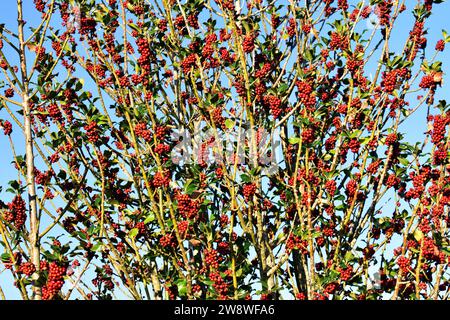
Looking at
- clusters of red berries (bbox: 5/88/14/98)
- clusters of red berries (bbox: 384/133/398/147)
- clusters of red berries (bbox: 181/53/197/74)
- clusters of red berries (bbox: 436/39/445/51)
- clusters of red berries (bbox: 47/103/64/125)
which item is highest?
clusters of red berries (bbox: 436/39/445/51)

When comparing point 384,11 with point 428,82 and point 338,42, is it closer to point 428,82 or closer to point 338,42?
point 338,42

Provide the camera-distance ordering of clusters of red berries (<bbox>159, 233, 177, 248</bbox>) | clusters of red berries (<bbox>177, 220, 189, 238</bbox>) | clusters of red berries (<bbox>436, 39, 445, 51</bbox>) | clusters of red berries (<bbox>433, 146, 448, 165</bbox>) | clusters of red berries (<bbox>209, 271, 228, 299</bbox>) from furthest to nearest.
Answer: clusters of red berries (<bbox>436, 39, 445, 51</bbox>), clusters of red berries (<bbox>433, 146, 448, 165</bbox>), clusters of red berries (<bbox>159, 233, 177, 248</bbox>), clusters of red berries (<bbox>177, 220, 189, 238</bbox>), clusters of red berries (<bbox>209, 271, 228, 299</bbox>)

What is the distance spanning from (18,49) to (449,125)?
4592 millimetres

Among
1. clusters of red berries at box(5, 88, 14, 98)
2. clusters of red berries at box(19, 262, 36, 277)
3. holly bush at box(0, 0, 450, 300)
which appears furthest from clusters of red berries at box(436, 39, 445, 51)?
clusters of red berries at box(19, 262, 36, 277)

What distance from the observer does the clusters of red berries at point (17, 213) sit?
16.4 ft

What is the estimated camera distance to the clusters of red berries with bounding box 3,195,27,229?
16.4 feet

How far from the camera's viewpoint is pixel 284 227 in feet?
21.3

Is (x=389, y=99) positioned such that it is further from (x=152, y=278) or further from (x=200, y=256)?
(x=152, y=278)

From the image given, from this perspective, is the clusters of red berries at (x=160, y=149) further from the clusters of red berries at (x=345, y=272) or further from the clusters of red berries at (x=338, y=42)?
the clusters of red berries at (x=338, y=42)

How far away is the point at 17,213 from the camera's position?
16.4ft

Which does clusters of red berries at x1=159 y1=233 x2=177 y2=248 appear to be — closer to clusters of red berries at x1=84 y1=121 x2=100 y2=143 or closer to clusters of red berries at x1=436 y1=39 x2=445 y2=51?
clusters of red berries at x1=84 y1=121 x2=100 y2=143

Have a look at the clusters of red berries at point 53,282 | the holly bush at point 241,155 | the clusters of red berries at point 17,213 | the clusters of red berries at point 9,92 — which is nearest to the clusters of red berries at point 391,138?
the holly bush at point 241,155

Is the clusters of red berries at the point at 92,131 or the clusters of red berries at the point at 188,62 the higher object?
the clusters of red berries at the point at 188,62
